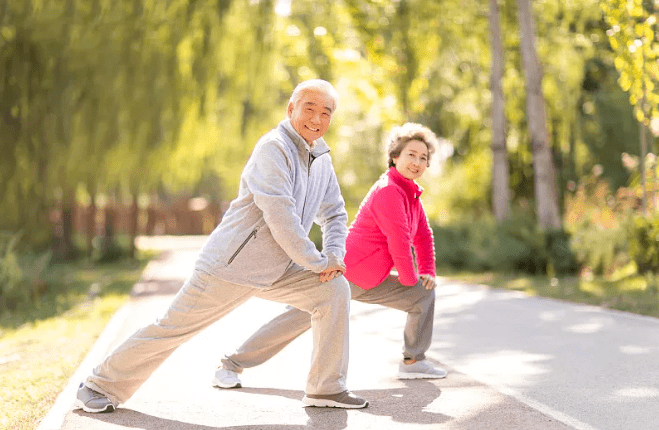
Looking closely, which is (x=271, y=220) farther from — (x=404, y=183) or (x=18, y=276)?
(x=18, y=276)

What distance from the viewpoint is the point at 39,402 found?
686cm

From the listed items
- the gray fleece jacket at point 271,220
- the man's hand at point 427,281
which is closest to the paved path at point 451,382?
the man's hand at point 427,281

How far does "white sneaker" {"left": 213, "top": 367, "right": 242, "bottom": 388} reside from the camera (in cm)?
693

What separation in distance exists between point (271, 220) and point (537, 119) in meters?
13.7

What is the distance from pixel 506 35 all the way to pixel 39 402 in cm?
1878

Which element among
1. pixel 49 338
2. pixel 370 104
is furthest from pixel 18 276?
pixel 370 104

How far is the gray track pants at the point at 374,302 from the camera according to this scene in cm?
679

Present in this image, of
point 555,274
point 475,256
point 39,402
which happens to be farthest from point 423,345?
point 475,256

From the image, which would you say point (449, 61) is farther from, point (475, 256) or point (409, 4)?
point (475, 256)

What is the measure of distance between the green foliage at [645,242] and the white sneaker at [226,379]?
863 cm

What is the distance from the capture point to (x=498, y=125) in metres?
20.4

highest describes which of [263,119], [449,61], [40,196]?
[449,61]

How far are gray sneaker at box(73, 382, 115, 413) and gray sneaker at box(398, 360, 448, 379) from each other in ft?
7.27

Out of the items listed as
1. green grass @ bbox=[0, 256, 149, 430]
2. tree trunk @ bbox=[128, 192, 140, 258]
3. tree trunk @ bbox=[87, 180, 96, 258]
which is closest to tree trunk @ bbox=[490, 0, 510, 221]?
green grass @ bbox=[0, 256, 149, 430]
